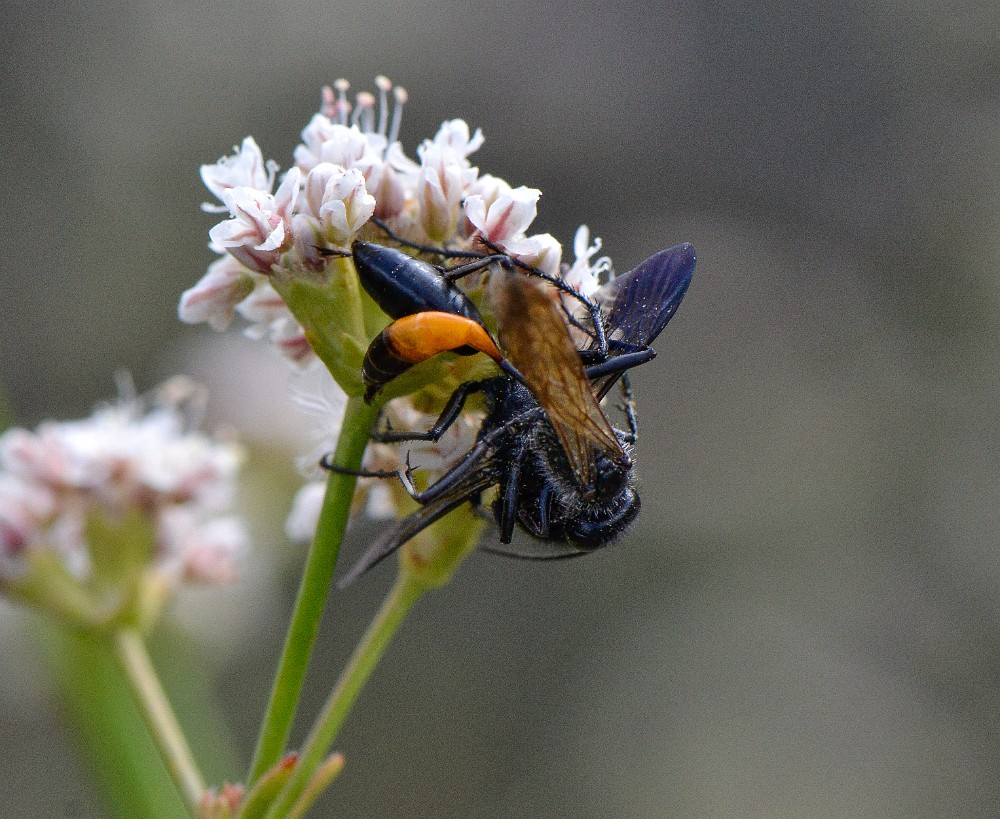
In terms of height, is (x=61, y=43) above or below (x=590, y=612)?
above

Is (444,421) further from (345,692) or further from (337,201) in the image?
(345,692)

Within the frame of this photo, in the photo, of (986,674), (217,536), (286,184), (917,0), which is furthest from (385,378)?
(917,0)

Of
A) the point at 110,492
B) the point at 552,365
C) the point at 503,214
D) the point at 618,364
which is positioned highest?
the point at 503,214

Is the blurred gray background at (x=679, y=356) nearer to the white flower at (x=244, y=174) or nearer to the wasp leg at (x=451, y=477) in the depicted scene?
the white flower at (x=244, y=174)

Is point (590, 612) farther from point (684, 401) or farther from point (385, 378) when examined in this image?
point (385, 378)

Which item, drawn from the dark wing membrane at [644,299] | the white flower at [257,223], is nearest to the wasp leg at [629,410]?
the dark wing membrane at [644,299]

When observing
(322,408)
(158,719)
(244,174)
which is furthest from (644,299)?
(158,719)
